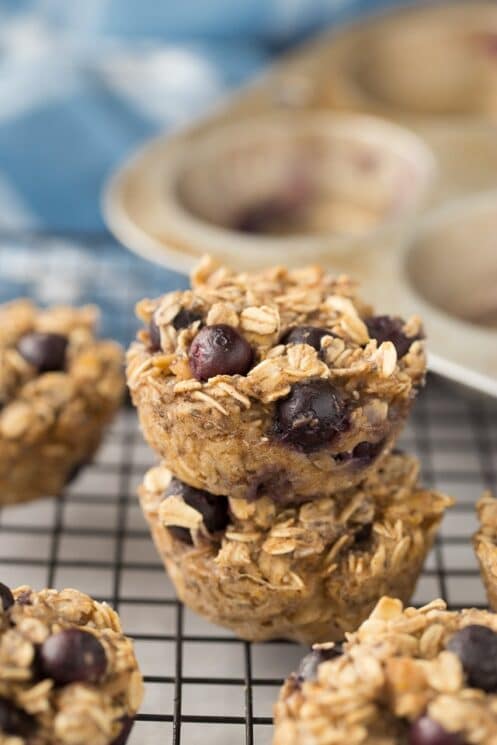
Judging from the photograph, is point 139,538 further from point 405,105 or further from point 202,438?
point 405,105

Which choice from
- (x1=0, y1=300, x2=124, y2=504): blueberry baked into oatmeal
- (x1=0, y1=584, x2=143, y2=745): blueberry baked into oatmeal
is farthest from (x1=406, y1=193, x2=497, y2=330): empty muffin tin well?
(x1=0, y1=584, x2=143, y2=745): blueberry baked into oatmeal

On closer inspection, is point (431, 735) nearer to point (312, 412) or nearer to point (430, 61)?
point (312, 412)

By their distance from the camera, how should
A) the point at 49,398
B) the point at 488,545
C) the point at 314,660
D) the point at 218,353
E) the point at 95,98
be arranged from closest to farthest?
the point at 314,660 → the point at 218,353 → the point at 488,545 → the point at 49,398 → the point at 95,98

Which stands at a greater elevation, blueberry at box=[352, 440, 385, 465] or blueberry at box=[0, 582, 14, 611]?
blueberry at box=[352, 440, 385, 465]

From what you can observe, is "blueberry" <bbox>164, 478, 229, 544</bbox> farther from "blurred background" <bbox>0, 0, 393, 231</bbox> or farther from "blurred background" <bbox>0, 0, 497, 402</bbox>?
"blurred background" <bbox>0, 0, 393, 231</bbox>

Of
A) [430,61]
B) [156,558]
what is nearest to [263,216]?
[430,61]

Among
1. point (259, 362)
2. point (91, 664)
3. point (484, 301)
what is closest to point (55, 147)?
point (484, 301)
